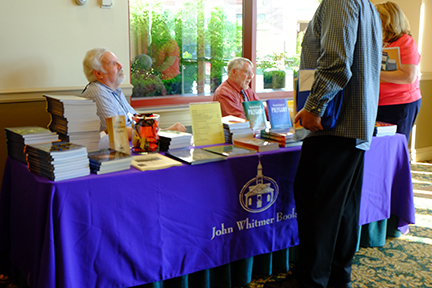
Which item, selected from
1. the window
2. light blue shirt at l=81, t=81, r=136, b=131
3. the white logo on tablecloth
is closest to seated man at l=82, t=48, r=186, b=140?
light blue shirt at l=81, t=81, r=136, b=131

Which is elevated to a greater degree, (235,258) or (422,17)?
(422,17)

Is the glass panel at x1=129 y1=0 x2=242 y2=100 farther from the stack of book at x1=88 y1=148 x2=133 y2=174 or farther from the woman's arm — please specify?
the stack of book at x1=88 y1=148 x2=133 y2=174

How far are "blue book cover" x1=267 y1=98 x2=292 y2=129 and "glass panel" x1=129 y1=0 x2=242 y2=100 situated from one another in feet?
5.65

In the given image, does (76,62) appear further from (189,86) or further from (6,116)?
(189,86)

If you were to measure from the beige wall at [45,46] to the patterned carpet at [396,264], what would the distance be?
120cm

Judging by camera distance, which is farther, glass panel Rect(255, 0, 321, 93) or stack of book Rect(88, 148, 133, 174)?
glass panel Rect(255, 0, 321, 93)

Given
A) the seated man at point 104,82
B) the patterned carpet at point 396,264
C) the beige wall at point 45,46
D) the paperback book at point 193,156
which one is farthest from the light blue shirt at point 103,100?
the patterned carpet at point 396,264

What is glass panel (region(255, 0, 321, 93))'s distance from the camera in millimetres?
4602

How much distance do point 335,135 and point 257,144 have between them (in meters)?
0.43

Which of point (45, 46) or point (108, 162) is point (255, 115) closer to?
point (108, 162)

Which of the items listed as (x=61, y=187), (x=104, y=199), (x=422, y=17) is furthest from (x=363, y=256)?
(x=422, y=17)

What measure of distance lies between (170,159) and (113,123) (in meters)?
0.33

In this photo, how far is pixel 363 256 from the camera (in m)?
2.53

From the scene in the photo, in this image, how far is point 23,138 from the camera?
5.98 ft
